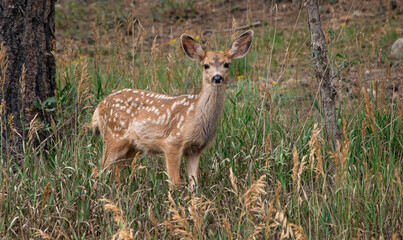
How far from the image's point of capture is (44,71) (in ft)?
16.0

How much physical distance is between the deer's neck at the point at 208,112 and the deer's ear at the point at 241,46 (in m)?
0.35

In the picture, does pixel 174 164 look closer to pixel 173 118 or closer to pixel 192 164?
pixel 192 164

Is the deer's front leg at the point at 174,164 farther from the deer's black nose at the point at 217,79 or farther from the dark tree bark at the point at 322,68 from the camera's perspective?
the dark tree bark at the point at 322,68

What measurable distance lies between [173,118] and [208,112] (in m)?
0.31

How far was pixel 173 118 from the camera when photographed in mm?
4746

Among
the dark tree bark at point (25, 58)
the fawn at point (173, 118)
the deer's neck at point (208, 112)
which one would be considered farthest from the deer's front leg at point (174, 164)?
the dark tree bark at point (25, 58)

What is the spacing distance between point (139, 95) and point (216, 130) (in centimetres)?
73

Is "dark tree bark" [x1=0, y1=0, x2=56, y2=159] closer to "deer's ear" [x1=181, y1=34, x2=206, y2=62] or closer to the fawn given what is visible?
the fawn

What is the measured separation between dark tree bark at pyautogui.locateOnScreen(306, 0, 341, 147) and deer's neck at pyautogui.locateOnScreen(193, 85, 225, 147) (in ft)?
2.63

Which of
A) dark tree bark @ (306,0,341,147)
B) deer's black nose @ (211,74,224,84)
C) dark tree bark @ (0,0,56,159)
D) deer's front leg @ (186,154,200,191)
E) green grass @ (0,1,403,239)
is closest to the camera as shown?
green grass @ (0,1,403,239)

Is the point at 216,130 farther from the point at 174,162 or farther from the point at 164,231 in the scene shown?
the point at 164,231

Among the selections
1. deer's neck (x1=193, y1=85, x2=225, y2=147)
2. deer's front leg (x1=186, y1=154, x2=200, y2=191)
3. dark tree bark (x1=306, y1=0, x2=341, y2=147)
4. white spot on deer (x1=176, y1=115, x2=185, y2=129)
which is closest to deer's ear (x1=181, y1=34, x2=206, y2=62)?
deer's neck (x1=193, y1=85, x2=225, y2=147)

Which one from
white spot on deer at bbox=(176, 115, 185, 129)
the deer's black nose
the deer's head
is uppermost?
the deer's head

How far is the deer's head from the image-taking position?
4590 millimetres
